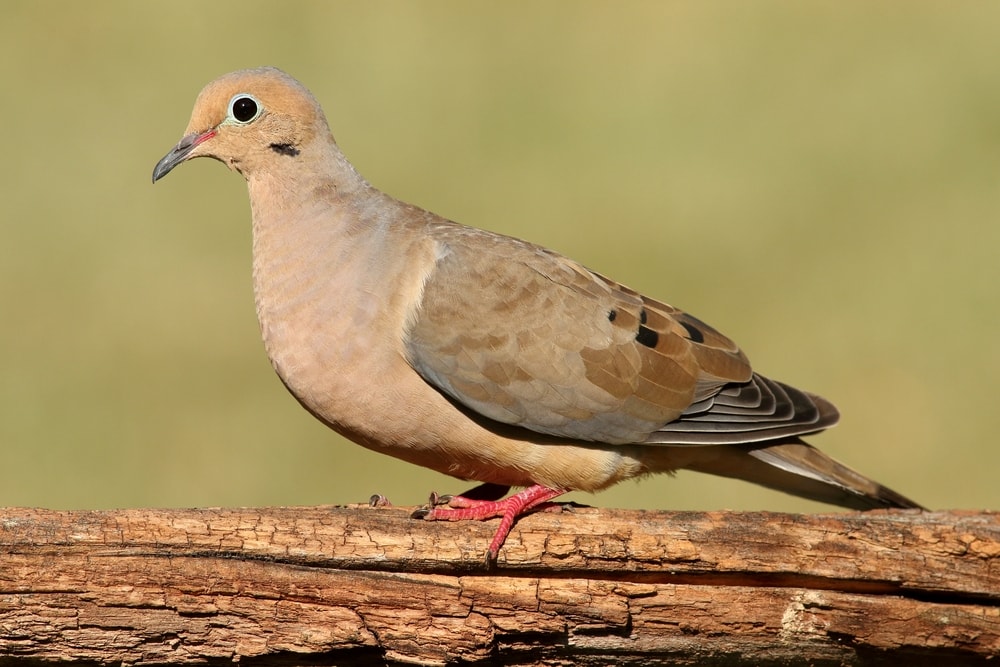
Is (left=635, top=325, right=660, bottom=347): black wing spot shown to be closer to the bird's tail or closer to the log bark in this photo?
the bird's tail

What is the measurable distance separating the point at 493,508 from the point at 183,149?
1.78 metres

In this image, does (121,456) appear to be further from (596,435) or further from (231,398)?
(596,435)

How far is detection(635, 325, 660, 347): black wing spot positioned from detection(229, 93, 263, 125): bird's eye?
65.8 inches

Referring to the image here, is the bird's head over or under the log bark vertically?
over

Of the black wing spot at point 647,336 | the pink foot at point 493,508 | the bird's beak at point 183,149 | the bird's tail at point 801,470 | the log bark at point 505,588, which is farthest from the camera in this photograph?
the bird's tail at point 801,470

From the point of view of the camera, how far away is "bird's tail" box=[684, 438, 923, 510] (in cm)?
482

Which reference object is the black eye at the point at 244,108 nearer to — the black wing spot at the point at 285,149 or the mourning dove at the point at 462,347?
the mourning dove at the point at 462,347

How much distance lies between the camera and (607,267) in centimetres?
1051

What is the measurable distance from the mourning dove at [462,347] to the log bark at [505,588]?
0.26 m

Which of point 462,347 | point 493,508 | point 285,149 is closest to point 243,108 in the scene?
point 285,149

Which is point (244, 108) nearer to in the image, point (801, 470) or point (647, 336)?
point (647, 336)

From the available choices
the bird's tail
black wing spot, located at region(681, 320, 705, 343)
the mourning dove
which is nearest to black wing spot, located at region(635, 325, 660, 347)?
the mourning dove

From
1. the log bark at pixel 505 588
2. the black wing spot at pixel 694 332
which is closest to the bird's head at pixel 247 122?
the log bark at pixel 505 588

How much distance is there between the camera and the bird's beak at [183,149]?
4.48 metres
